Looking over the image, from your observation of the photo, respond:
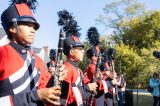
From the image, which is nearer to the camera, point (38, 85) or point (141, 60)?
point (38, 85)

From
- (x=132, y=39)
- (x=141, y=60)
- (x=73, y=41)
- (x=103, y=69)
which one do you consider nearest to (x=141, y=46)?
(x=132, y=39)

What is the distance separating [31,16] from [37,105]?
108 cm

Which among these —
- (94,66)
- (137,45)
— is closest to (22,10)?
(94,66)

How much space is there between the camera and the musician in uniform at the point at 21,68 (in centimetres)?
437

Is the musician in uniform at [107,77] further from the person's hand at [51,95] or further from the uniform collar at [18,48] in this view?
the person's hand at [51,95]

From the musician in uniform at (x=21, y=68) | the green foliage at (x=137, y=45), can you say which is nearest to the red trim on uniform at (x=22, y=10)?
the musician in uniform at (x=21, y=68)

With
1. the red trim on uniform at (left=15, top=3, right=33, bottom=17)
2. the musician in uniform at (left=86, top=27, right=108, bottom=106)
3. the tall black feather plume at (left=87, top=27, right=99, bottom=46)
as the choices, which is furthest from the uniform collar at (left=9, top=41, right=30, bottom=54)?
the tall black feather plume at (left=87, top=27, right=99, bottom=46)

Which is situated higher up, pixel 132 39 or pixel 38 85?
pixel 132 39

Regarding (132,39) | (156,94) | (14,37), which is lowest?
(156,94)

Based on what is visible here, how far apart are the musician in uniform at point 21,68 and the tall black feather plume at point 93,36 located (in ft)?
16.5

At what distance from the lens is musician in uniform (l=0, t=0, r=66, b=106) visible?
4.37 m

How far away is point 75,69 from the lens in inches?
300

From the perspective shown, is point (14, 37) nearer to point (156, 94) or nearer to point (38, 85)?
point (38, 85)

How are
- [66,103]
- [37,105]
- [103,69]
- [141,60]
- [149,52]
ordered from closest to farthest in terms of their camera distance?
[37,105], [66,103], [103,69], [149,52], [141,60]
